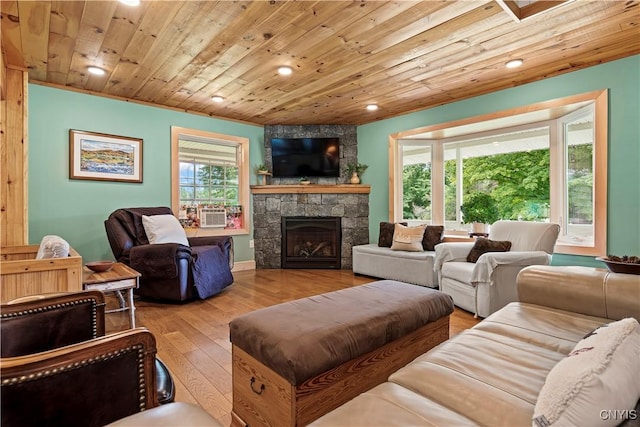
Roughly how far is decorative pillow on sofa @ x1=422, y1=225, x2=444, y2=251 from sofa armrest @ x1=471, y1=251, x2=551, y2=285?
54.7 inches

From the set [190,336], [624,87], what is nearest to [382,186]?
[624,87]

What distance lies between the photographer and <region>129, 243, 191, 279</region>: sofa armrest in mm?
3113

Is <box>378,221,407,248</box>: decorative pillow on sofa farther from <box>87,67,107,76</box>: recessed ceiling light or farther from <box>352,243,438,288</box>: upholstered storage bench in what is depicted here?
<box>87,67,107,76</box>: recessed ceiling light

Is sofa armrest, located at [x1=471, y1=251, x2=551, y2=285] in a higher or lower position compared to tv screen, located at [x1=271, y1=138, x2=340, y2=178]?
lower

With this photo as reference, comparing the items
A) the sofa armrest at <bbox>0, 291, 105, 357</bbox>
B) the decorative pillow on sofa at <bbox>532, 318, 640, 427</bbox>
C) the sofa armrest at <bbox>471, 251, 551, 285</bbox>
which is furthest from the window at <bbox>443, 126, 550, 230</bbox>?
the sofa armrest at <bbox>0, 291, 105, 357</bbox>

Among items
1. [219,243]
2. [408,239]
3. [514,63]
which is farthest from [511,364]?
[219,243]

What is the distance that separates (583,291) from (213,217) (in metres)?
4.31

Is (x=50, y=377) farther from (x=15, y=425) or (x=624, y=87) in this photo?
(x=624, y=87)

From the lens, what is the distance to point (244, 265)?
199 inches

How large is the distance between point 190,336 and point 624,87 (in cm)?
437

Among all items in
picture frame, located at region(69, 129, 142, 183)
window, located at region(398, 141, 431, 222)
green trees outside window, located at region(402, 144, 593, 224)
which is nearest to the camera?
green trees outside window, located at region(402, 144, 593, 224)

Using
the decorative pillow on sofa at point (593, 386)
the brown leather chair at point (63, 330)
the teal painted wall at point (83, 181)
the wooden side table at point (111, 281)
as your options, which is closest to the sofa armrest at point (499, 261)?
the decorative pillow on sofa at point (593, 386)

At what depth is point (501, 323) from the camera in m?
1.45

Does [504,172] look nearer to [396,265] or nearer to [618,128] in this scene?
[618,128]
